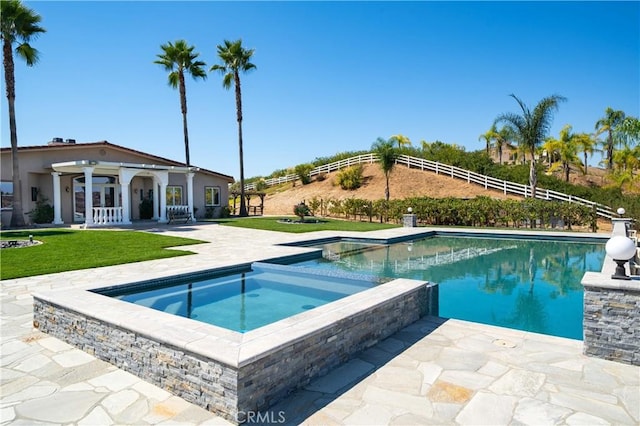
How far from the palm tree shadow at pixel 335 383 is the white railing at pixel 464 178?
1914cm

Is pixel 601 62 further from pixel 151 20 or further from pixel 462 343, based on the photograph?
pixel 151 20

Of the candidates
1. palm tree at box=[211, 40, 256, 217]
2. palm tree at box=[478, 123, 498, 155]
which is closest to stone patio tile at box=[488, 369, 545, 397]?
palm tree at box=[211, 40, 256, 217]

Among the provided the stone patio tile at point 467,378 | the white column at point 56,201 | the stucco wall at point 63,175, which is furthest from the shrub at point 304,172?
the stone patio tile at point 467,378

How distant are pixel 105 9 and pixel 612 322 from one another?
1561cm

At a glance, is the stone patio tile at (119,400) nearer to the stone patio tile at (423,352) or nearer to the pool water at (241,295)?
the pool water at (241,295)

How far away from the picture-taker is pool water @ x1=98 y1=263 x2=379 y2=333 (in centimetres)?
537

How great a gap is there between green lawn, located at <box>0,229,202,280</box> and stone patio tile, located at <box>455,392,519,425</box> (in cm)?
800

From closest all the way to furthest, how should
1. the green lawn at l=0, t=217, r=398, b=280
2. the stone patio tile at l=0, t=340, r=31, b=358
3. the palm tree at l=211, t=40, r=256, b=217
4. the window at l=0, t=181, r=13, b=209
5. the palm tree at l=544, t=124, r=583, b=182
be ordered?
the stone patio tile at l=0, t=340, r=31, b=358
the green lawn at l=0, t=217, r=398, b=280
the window at l=0, t=181, r=13, b=209
the palm tree at l=211, t=40, r=256, b=217
the palm tree at l=544, t=124, r=583, b=182

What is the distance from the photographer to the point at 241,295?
6504 millimetres

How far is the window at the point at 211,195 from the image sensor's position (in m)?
24.5

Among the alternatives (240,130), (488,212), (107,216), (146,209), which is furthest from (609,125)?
(107,216)

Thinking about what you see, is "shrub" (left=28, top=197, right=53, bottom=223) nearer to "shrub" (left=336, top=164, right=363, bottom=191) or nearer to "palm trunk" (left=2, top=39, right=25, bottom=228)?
"palm trunk" (left=2, top=39, right=25, bottom=228)

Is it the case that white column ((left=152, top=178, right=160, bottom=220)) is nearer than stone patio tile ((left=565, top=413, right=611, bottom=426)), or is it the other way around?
stone patio tile ((left=565, top=413, right=611, bottom=426))

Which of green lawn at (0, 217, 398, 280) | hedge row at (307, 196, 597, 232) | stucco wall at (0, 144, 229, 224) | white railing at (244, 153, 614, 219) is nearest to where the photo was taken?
green lawn at (0, 217, 398, 280)
